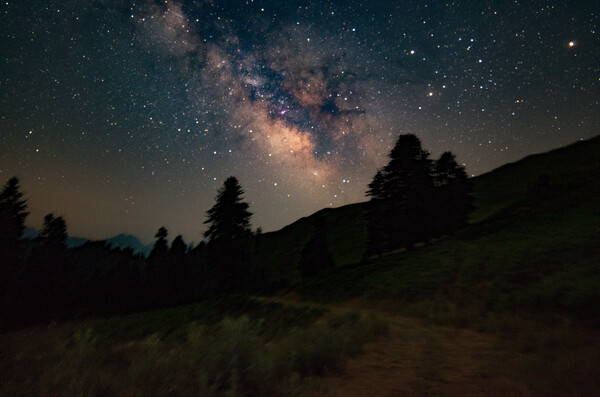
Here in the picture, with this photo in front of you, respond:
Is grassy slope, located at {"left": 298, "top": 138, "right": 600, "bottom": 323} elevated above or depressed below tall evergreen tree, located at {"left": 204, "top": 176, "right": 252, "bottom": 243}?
below

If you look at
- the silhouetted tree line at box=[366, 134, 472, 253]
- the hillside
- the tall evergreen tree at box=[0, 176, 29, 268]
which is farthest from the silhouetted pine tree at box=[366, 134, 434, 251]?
the tall evergreen tree at box=[0, 176, 29, 268]

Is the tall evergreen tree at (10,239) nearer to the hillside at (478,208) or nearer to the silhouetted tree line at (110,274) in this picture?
the silhouetted tree line at (110,274)

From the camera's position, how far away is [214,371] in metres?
4.84

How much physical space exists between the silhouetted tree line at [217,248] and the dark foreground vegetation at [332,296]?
175 millimetres

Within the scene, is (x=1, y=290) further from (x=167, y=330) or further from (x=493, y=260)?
(x=493, y=260)

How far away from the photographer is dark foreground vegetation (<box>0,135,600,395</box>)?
483 centimetres

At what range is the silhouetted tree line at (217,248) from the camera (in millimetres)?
30250

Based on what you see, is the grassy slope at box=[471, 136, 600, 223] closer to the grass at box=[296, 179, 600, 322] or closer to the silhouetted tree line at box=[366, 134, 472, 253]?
the silhouetted tree line at box=[366, 134, 472, 253]

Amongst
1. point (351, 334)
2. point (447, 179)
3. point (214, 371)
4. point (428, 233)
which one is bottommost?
point (351, 334)

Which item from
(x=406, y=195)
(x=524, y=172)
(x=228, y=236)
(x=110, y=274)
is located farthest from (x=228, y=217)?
(x=524, y=172)

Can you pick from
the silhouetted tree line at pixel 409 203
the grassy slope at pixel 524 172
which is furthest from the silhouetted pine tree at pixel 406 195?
the grassy slope at pixel 524 172

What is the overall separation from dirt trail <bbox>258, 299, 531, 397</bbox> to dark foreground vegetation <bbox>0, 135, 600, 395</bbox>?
316 mm

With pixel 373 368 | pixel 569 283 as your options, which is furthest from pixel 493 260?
pixel 373 368

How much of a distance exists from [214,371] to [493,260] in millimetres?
17547
